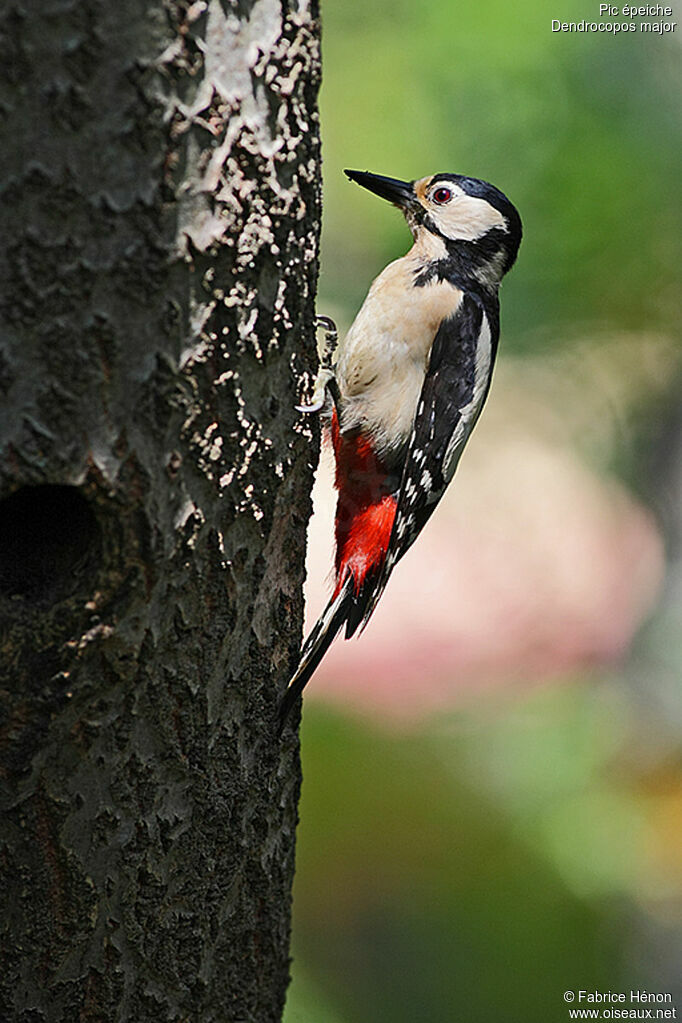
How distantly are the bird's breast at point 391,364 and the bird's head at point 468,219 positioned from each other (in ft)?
0.49

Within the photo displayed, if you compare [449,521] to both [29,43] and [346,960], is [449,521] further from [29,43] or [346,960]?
[29,43]

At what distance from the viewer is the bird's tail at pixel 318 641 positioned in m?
1.44

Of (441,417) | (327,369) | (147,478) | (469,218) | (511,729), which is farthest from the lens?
(511,729)

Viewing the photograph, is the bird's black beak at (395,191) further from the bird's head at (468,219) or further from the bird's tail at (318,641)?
the bird's tail at (318,641)

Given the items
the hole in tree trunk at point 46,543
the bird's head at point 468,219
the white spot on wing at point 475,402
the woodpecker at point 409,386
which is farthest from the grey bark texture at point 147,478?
the bird's head at point 468,219

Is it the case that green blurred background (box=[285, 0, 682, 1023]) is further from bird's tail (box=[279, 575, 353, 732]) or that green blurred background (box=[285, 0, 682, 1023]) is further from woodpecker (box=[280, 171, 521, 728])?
bird's tail (box=[279, 575, 353, 732])

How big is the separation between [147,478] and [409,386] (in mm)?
1001

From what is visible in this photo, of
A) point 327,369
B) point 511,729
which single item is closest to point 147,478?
point 327,369

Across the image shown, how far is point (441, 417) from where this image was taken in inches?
79.9

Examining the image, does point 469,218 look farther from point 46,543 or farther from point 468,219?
point 46,543

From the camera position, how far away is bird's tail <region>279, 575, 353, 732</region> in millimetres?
1439

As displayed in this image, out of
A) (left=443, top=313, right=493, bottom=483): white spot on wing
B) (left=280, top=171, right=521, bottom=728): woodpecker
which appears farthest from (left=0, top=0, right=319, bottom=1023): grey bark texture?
(left=443, top=313, right=493, bottom=483): white spot on wing

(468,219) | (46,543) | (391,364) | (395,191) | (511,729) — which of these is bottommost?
(46,543)

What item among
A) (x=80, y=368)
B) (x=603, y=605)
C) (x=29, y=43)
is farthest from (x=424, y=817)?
(x=29, y=43)
